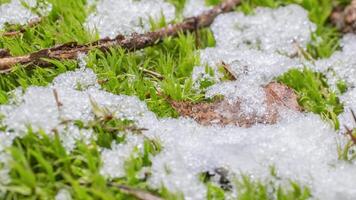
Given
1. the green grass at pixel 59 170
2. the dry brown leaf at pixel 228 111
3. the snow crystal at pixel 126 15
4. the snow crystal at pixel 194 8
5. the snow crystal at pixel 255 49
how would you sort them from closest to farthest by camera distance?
1. the green grass at pixel 59 170
2. the dry brown leaf at pixel 228 111
3. the snow crystal at pixel 255 49
4. the snow crystal at pixel 126 15
5. the snow crystal at pixel 194 8

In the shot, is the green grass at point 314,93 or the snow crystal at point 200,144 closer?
the snow crystal at point 200,144

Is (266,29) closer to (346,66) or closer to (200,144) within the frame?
(346,66)

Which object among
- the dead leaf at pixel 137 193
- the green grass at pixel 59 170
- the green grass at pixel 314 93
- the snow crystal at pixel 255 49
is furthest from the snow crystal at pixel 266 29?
the dead leaf at pixel 137 193

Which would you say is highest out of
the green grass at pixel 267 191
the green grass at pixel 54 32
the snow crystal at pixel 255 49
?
the green grass at pixel 54 32

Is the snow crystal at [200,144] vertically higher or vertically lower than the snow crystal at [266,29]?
lower

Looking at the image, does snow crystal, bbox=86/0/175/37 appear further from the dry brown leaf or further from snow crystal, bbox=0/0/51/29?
the dry brown leaf

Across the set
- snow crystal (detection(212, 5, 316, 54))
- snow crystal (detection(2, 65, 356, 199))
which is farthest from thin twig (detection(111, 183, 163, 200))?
snow crystal (detection(212, 5, 316, 54))

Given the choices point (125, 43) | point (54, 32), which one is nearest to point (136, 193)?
point (125, 43)

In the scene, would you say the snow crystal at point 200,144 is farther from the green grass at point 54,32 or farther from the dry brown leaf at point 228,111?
the green grass at point 54,32
